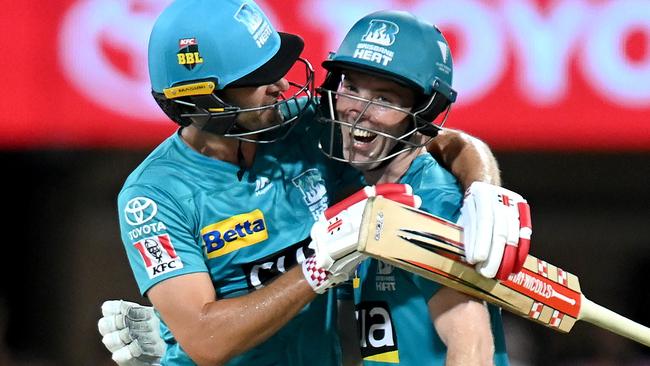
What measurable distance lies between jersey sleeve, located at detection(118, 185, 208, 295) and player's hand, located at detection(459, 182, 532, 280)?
86 centimetres

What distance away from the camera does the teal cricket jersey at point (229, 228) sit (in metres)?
3.38

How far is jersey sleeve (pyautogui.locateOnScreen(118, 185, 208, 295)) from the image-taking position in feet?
11.0

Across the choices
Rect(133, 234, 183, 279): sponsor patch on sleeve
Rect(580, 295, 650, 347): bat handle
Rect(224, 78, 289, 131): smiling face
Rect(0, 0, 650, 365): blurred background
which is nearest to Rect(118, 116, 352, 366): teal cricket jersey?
Rect(133, 234, 183, 279): sponsor patch on sleeve

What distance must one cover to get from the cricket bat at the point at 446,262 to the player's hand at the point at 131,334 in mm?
1212

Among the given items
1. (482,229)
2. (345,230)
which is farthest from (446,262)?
(345,230)

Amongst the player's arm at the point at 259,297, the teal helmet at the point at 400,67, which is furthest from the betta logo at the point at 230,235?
the teal helmet at the point at 400,67

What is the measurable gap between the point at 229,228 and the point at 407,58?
28.5 inches

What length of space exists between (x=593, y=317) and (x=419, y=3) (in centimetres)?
238

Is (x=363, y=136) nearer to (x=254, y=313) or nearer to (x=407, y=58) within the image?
(x=407, y=58)

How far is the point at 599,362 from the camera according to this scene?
676 centimetres

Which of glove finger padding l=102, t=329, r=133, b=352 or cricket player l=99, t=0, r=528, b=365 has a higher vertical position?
cricket player l=99, t=0, r=528, b=365

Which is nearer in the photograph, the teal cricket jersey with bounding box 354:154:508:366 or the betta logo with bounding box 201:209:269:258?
the teal cricket jersey with bounding box 354:154:508:366

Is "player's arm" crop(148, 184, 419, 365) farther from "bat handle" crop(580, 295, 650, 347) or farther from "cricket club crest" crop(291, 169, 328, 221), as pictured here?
"bat handle" crop(580, 295, 650, 347)

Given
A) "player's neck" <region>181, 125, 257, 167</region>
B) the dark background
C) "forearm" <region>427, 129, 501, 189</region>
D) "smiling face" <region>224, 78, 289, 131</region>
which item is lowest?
the dark background
